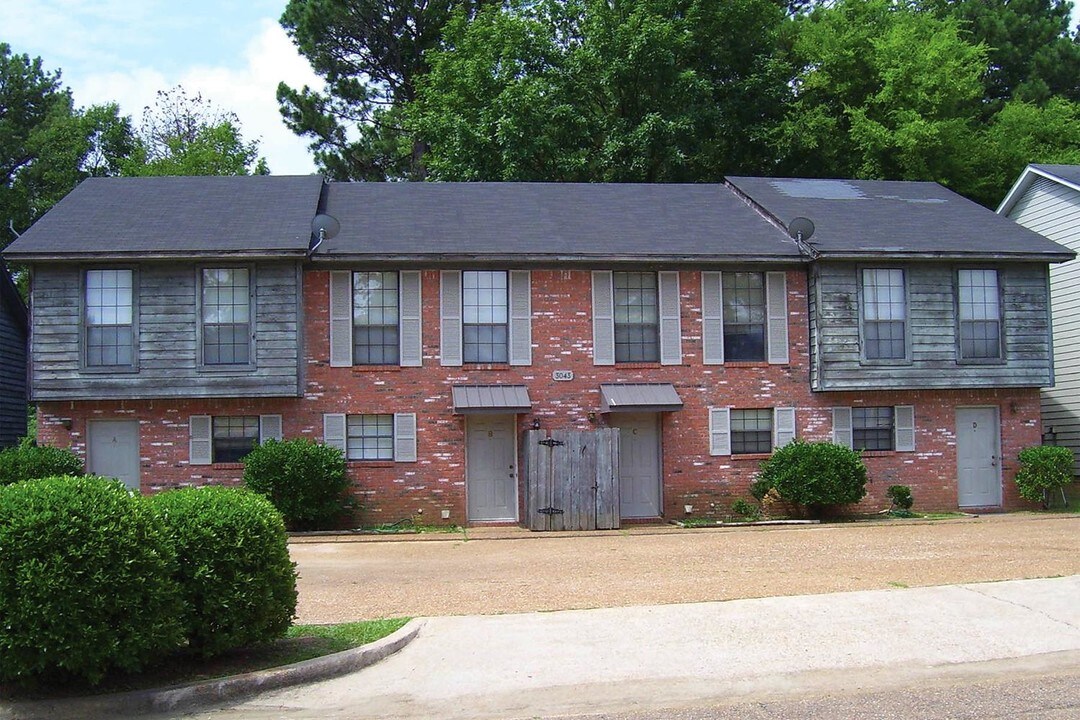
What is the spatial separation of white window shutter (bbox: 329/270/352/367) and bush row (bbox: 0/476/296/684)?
41.0 ft

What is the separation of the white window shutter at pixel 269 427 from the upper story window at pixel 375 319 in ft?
6.23

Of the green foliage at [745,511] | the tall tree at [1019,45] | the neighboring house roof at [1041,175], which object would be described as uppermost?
the tall tree at [1019,45]

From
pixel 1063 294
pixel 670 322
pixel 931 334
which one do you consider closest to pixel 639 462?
pixel 670 322

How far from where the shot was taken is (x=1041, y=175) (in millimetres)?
26734

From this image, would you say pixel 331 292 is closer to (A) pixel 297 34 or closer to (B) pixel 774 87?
(B) pixel 774 87

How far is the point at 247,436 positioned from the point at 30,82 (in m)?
30.8

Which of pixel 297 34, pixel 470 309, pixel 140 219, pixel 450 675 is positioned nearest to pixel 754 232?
pixel 470 309

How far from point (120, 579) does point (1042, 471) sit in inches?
Result: 770

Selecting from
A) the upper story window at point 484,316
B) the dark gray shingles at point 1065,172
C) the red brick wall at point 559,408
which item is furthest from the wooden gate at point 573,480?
the dark gray shingles at point 1065,172

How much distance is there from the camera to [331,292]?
21.3 meters

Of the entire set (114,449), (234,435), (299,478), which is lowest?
(299,478)

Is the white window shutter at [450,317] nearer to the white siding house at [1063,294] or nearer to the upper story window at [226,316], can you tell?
the upper story window at [226,316]

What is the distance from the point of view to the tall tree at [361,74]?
41.4 metres

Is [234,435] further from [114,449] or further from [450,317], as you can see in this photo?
[450,317]
